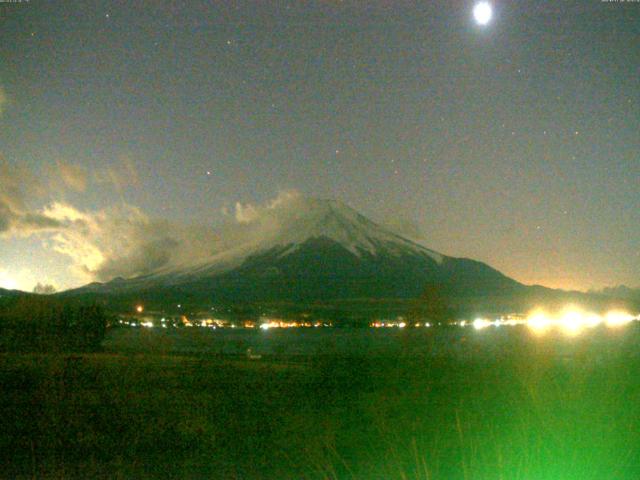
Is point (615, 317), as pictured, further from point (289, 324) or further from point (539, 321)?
point (289, 324)

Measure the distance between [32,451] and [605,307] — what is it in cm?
12493

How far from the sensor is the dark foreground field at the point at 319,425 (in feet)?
27.7

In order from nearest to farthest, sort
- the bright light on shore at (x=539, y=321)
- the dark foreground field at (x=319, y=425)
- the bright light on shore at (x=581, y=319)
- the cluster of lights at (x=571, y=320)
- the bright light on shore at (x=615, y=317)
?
the dark foreground field at (x=319, y=425) < the bright light on shore at (x=539, y=321) < the cluster of lights at (x=571, y=320) < the bright light on shore at (x=581, y=319) < the bright light on shore at (x=615, y=317)

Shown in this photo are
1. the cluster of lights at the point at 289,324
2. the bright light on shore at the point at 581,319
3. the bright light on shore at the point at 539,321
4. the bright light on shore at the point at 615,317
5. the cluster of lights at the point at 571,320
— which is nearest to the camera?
the bright light on shore at the point at 539,321

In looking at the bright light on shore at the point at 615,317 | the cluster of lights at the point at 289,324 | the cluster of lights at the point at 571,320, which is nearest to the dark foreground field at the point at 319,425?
the cluster of lights at the point at 571,320

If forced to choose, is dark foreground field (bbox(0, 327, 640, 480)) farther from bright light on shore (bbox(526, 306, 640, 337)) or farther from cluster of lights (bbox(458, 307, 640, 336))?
bright light on shore (bbox(526, 306, 640, 337))

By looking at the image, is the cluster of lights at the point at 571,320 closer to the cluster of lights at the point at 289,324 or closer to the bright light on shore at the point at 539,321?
the bright light on shore at the point at 539,321

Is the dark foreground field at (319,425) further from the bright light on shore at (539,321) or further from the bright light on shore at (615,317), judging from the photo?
the bright light on shore at (615,317)

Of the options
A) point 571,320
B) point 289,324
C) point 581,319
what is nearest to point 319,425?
point 571,320

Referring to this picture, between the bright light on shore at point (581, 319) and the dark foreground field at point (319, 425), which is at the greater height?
the bright light on shore at point (581, 319)

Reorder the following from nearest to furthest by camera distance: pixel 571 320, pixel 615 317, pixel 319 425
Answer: pixel 319 425 < pixel 615 317 < pixel 571 320

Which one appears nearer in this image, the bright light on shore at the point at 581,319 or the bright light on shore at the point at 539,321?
the bright light on shore at the point at 539,321

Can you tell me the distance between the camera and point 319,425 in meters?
11.7

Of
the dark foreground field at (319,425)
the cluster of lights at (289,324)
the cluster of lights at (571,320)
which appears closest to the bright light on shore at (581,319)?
the cluster of lights at (571,320)
